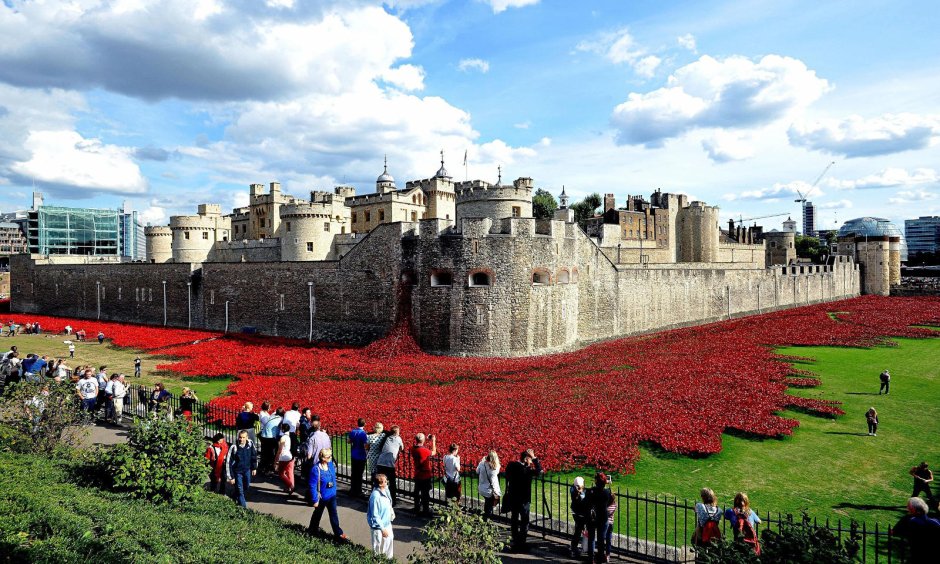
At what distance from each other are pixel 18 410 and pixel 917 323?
56.9 meters

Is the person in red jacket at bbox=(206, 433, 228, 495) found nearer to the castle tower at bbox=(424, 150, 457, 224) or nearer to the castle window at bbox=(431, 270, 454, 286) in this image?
the castle window at bbox=(431, 270, 454, 286)

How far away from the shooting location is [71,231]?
12150 cm

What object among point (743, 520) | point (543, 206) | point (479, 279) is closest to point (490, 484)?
point (743, 520)

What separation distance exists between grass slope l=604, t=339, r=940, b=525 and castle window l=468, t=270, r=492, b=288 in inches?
513

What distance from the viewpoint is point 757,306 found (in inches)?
2173

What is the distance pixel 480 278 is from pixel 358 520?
18.7 meters

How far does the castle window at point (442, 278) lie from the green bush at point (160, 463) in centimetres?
1877

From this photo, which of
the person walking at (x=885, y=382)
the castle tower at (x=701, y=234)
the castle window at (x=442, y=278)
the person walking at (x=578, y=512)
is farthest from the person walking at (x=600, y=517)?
the castle tower at (x=701, y=234)

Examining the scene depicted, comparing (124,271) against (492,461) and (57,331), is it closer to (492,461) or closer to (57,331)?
(57,331)

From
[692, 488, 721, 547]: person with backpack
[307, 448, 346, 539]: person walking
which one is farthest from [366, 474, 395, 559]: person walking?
[692, 488, 721, 547]: person with backpack

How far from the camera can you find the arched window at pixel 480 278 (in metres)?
27.7

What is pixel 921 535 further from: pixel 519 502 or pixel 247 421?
pixel 247 421

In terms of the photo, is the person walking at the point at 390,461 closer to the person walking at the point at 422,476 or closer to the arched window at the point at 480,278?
the person walking at the point at 422,476

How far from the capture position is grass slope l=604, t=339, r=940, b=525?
11562mm
